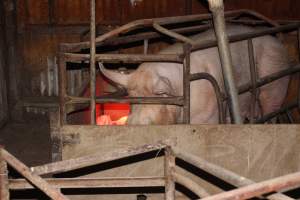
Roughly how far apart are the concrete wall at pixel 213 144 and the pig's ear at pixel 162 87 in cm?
113

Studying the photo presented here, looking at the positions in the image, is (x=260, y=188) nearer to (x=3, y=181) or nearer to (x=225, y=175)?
(x=225, y=175)

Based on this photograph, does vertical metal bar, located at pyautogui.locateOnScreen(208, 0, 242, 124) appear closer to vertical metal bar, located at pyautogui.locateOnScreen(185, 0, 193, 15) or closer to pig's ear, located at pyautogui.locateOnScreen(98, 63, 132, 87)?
pig's ear, located at pyautogui.locateOnScreen(98, 63, 132, 87)

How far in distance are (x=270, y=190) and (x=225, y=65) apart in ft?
8.85

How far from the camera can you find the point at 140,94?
5.06 metres

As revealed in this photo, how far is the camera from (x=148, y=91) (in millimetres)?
5027

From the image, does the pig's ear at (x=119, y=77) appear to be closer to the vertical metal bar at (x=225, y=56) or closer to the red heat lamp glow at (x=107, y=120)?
the red heat lamp glow at (x=107, y=120)

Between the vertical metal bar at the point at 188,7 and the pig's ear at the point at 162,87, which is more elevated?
the vertical metal bar at the point at 188,7

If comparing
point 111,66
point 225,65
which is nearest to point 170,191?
point 225,65

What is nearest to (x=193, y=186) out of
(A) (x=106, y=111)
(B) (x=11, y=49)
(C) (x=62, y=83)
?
(C) (x=62, y=83)

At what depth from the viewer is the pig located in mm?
4918

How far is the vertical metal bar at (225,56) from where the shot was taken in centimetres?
456

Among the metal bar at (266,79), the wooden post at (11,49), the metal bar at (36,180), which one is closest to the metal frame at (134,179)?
the metal bar at (36,180)

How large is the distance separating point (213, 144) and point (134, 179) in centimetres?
114

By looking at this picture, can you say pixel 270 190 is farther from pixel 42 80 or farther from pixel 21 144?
pixel 42 80
